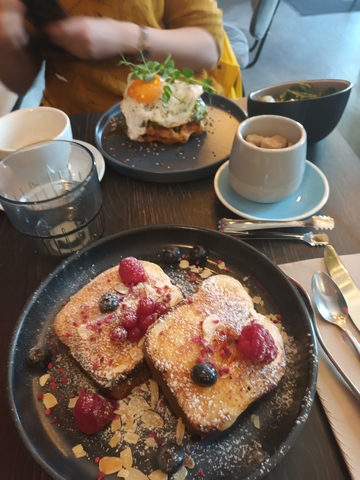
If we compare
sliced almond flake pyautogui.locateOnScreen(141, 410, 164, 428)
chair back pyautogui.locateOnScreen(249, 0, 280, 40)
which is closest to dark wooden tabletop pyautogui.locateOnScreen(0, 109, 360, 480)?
sliced almond flake pyautogui.locateOnScreen(141, 410, 164, 428)

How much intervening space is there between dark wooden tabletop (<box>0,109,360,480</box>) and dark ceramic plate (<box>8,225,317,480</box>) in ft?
0.18

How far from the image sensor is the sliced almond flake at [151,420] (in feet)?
2.57

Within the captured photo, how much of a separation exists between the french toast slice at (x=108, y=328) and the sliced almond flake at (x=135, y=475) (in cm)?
16

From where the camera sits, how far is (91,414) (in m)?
0.75

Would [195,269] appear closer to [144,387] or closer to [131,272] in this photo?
[131,272]

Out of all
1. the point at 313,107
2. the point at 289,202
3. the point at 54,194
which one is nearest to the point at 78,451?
the point at 54,194

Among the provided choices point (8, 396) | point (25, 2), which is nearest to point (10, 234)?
point (8, 396)

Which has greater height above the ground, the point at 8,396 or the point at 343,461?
the point at 8,396

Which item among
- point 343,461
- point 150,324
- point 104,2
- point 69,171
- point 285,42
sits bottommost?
point 285,42

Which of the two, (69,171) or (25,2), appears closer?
(69,171)

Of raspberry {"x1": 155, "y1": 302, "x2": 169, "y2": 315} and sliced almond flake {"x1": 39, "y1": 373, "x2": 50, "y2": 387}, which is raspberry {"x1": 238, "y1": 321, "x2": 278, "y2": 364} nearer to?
raspberry {"x1": 155, "y1": 302, "x2": 169, "y2": 315}

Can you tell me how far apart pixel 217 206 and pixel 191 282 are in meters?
0.38

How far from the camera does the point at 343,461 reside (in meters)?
0.71

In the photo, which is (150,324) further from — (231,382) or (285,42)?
(285,42)
